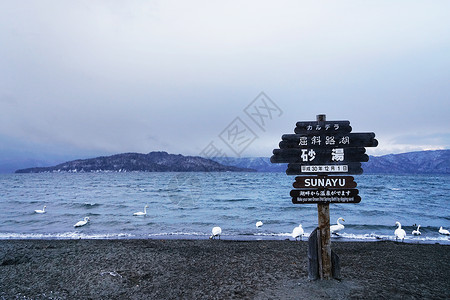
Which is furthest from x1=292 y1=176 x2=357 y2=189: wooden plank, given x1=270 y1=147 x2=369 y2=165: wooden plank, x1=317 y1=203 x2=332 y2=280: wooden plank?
x1=317 y1=203 x2=332 y2=280: wooden plank

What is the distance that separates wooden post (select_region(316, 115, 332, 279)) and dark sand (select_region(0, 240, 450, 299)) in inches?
10.1

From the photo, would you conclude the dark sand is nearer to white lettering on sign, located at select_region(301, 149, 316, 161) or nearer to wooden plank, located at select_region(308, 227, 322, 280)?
wooden plank, located at select_region(308, 227, 322, 280)

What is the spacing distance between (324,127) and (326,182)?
4.46 feet

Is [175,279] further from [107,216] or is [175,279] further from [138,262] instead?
[107,216]

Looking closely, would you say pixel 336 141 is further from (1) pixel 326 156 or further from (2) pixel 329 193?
(2) pixel 329 193

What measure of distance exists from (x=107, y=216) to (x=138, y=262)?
17.1 metres

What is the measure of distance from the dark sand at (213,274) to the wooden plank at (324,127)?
372 centimetres

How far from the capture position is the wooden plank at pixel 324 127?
7215 millimetres

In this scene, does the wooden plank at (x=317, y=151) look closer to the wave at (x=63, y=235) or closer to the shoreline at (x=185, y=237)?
the shoreline at (x=185, y=237)

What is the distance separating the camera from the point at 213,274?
8.45 m

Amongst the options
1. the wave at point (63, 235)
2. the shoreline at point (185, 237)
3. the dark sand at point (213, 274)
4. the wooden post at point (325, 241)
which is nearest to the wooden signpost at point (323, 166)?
the wooden post at point (325, 241)

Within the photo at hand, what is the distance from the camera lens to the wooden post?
278 inches

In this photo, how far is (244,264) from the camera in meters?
9.52

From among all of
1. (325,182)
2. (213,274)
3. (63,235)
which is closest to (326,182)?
(325,182)
